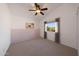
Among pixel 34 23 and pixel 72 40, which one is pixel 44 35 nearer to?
pixel 34 23

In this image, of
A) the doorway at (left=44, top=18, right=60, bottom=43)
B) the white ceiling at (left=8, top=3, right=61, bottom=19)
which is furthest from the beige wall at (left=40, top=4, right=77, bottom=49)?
the white ceiling at (left=8, top=3, right=61, bottom=19)

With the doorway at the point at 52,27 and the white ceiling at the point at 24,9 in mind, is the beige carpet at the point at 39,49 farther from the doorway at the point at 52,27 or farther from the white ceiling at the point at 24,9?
the white ceiling at the point at 24,9

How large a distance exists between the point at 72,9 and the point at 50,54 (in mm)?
1562

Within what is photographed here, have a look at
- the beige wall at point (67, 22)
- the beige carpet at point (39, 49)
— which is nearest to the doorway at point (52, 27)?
the beige wall at point (67, 22)

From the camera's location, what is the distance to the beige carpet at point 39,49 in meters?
3.12

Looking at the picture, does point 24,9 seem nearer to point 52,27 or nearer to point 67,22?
point 52,27

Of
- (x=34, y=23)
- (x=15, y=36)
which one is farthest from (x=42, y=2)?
(x=15, y=36)

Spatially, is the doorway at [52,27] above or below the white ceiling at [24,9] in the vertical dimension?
below

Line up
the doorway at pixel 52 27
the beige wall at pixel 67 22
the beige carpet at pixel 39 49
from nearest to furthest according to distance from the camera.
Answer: the beige carpet at pixel 39 49
the doorway at pixel 52 27
the beige wall at pixel 67 22

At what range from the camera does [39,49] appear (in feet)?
11.2

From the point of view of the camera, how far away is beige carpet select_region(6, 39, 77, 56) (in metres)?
3.12

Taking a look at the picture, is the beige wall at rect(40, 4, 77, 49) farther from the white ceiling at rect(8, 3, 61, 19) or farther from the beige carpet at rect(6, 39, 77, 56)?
the white ceiling at rect(8, 3, 61, 19)

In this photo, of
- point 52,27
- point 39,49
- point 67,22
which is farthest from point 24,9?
point 67,22

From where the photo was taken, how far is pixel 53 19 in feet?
11.1
